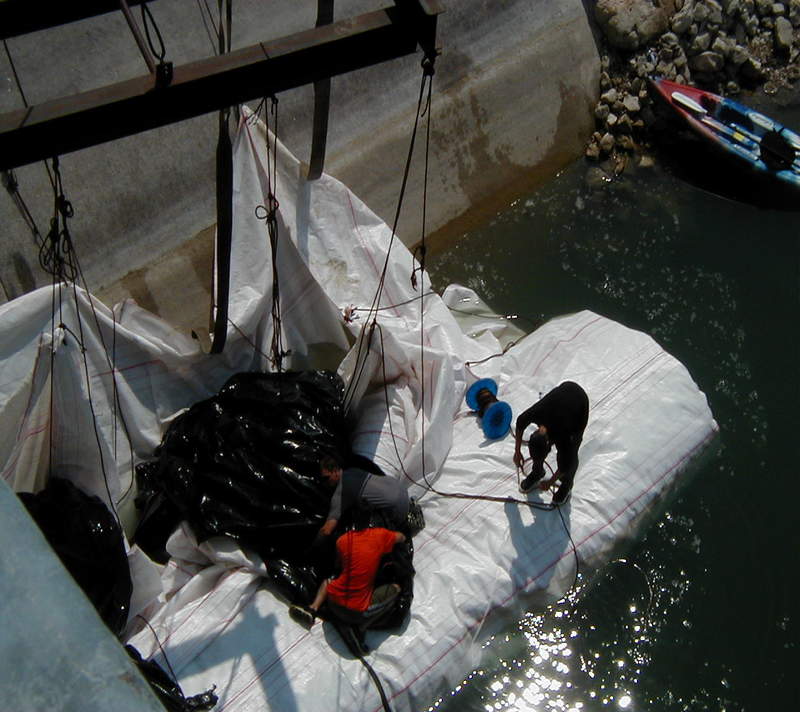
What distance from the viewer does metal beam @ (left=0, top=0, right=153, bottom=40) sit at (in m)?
3.57

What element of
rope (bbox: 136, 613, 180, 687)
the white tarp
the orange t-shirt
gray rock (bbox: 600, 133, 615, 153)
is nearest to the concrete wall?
gray rock (bbox: 600, 133, 615, 153)

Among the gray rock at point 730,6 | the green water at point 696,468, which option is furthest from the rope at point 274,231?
the gray rock at point 730,6

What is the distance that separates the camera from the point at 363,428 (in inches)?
212

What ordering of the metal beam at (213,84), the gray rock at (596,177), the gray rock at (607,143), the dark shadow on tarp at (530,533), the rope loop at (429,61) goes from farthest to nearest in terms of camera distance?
the gray rock at (607,143) < the gray rock at (596,177) < the dark shadow on tarp at (530,533) < the rope loop at (429,61) < the metal beam at (213,84)

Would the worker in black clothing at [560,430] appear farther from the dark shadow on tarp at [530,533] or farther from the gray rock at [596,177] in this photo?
the gray rock at [596,177]

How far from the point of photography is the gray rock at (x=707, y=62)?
905cm

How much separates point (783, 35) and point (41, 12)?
891 cm

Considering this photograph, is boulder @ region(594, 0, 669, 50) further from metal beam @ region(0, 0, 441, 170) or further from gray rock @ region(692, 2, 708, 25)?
metal beam @ region(0, 0, 441, 170)

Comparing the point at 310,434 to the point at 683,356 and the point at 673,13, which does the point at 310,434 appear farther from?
the point at 673,13

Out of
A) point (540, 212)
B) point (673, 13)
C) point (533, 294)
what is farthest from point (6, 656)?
point (673, 13)

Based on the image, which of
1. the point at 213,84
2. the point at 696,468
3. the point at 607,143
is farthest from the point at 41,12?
the point at 607,143

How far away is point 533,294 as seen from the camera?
7184 mm

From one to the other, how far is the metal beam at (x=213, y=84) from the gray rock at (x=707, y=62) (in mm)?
6791

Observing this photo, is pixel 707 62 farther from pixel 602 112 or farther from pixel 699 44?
pixel 602 112
